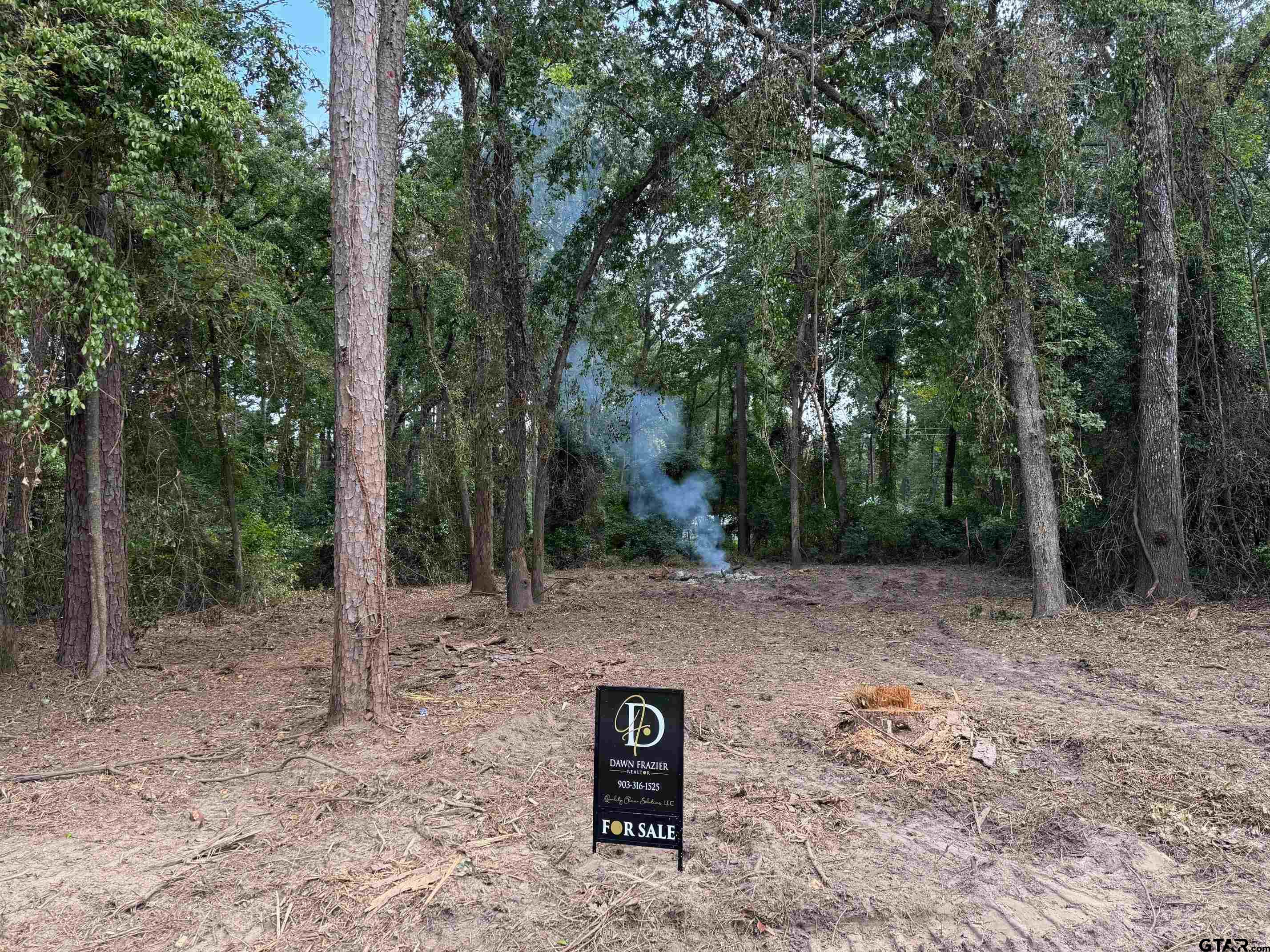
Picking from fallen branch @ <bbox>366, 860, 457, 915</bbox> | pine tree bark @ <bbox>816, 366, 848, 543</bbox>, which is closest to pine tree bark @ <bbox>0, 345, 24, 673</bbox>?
fallen branch @ <bbox>366, 860, 457, 915</bbox>

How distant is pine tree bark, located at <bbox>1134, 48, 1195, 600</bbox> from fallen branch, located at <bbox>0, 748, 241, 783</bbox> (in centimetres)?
1080

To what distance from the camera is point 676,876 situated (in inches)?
131

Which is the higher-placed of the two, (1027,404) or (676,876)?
(1027,404)

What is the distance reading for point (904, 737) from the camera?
4.83 meters

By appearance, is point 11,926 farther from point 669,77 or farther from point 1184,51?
point 1184,51

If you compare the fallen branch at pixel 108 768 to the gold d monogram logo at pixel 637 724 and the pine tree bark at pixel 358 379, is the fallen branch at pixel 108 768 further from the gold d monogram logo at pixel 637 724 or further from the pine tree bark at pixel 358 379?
the gold d monogram logo at pixel 637 724

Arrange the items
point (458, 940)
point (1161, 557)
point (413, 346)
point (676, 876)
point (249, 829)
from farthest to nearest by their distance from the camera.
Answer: point (413, 346) → point (1161, 557) → point (249, 829) → point (676, 876) → point (458, 940)

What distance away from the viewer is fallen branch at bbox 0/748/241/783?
15.6 feet

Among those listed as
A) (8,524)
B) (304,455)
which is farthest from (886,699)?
(304,455)

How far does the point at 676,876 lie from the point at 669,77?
954 cm

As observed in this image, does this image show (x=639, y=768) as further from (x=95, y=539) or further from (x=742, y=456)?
(x=742, y=456)

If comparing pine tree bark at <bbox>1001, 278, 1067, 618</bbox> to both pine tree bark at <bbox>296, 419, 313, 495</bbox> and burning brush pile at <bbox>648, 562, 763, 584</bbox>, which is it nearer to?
burning brush pile at <bbox>648, 562, 763, 584</bbox>

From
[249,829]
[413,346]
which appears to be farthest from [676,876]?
[413,346]

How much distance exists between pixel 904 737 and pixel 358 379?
173 inches
